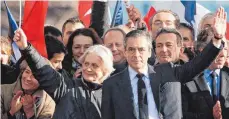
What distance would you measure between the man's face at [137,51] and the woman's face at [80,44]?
1.29 meters

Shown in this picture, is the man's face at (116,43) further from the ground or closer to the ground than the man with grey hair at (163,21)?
closer to the ground

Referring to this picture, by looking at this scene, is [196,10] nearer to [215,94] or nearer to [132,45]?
[215,94]

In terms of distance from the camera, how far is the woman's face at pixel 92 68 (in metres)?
5.15

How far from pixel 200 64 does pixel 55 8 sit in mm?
15844

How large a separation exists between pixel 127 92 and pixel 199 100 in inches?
34.3

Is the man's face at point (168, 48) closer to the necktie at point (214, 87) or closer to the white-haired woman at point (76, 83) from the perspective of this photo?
the necktie at point (214, 87)

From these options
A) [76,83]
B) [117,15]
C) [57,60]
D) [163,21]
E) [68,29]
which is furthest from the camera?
[117,15]

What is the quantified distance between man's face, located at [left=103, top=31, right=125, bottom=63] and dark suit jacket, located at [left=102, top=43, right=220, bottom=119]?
3.60 ft

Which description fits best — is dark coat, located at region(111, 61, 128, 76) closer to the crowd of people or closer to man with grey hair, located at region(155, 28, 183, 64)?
the crowd of people

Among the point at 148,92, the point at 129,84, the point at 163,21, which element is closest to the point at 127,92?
the point at 129,84

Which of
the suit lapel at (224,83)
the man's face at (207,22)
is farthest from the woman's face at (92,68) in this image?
the man's face at (207,22)

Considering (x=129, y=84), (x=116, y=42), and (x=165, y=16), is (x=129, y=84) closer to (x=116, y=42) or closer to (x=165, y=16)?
(x=116, y=42)

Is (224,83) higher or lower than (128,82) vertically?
lower

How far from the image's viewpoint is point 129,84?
4988 mm
